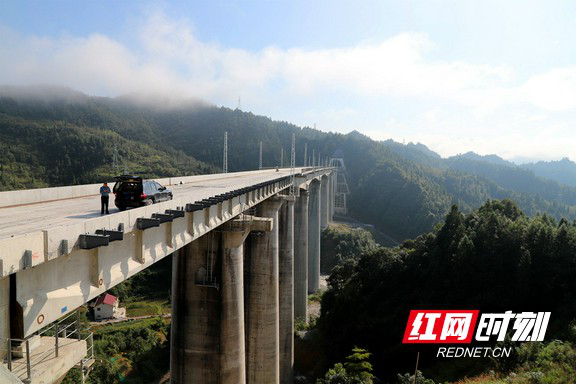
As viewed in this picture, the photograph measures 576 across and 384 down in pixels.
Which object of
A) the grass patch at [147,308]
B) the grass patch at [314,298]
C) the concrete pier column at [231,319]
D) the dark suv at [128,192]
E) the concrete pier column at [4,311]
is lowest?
the grass patch at [147,308]

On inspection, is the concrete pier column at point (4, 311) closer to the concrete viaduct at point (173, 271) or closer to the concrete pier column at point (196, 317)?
the concrete viaduct at point (173, 271)

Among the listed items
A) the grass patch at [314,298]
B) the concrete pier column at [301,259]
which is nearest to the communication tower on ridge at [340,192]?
the grass patch at [314,298]

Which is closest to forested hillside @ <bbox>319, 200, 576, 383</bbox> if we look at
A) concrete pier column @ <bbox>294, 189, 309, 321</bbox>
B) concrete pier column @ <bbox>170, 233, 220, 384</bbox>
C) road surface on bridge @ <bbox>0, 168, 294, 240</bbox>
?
concrete pier column @ <bbox>294, 189, 309, 321</bbox>

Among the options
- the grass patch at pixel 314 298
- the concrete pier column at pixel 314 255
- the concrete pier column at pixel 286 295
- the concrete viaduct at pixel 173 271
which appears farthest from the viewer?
the concrete pier column at pixel 314 255

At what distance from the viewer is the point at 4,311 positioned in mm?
6156

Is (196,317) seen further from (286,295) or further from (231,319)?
(286,295)

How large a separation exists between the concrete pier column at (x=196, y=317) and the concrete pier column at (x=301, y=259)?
30.3m

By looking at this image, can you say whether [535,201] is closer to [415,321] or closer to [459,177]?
[459,177]

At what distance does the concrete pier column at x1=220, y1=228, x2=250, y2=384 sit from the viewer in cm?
1914

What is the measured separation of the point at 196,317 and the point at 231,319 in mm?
1814

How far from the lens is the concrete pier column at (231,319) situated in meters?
19.1

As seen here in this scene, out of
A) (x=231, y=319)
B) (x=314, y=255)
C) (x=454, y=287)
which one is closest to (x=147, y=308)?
(x=314, y=255)

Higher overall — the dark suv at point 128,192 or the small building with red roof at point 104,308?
the dark suv at point 128,192

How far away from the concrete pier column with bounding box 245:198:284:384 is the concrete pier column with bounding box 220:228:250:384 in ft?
23.7
